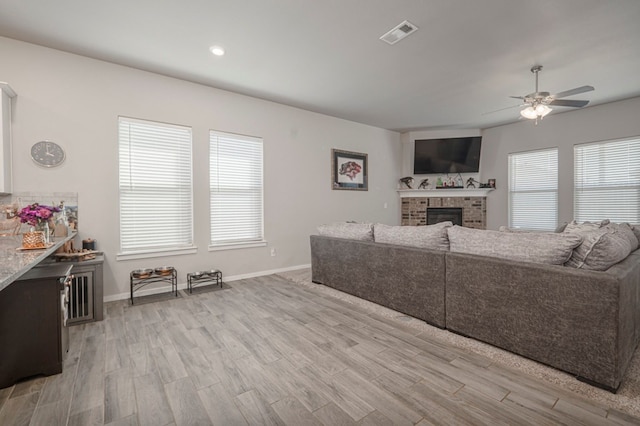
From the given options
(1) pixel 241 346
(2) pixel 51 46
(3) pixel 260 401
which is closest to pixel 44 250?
(1) pixel 241 346

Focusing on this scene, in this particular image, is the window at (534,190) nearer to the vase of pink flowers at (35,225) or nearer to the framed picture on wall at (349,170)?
the framed picture on wall at (349,170)

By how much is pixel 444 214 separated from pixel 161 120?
594cm

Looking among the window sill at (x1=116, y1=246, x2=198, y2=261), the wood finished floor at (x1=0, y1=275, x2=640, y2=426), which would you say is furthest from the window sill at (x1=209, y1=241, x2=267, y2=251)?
A: the wood finished floor at (x1=0, y1=275, x2=640, y2=426)

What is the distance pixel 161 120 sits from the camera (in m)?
3.81

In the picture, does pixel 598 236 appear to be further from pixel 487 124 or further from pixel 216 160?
pixel 487 124

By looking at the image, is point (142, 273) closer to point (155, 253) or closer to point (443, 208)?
point (155, 253)

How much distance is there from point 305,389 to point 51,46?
13.8 feet

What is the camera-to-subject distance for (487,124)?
6285 millimetres

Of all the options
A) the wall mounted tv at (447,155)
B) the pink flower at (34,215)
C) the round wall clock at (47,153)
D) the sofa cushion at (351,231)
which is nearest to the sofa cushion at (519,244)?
the sofa cushion at (351,231)

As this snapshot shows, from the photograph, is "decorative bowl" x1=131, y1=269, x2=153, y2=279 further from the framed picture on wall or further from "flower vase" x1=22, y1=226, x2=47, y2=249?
the framed picture on wall

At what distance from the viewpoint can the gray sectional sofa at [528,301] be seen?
5.77 ft

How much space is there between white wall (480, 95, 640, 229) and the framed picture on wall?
9.19 feet

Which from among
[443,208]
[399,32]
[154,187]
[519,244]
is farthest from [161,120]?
[443,208]

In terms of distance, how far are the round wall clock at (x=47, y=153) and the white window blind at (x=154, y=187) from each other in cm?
57
